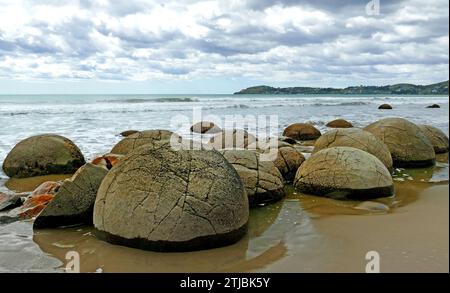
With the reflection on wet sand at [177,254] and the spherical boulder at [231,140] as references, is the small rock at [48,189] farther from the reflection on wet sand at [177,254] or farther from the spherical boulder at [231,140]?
the spherical boulder at [231,140]

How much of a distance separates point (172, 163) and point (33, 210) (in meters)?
2.53

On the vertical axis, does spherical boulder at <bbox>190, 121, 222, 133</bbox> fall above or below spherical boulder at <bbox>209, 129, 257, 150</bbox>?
below

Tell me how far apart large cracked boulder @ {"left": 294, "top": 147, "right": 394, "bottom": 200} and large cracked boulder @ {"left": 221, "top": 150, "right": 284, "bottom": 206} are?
54cm

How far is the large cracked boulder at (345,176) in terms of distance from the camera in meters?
6.16

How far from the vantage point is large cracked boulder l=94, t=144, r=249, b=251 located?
14.1ft

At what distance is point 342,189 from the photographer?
6.19 m

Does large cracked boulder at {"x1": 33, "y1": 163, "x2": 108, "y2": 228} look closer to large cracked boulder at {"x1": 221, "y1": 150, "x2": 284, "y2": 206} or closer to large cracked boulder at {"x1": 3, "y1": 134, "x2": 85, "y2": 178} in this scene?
large cracked boulder at {"x1": 221, "y1": 150, "x2": 284, "y2": 206}

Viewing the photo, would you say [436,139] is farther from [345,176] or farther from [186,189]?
[186,189]

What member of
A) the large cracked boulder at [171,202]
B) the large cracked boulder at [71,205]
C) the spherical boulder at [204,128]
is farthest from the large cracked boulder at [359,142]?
the spherical boulder at [204,128]

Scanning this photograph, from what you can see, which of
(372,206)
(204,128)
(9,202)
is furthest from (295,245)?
(204,128)

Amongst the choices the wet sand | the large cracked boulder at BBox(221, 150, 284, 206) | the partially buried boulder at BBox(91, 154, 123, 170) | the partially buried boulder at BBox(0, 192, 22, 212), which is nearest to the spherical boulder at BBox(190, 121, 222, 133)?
the partially buried boulder at BBox(91, 154, 123, 170)

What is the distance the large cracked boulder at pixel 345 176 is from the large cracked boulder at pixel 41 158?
5228 millimetres
